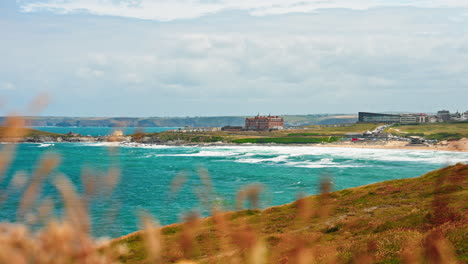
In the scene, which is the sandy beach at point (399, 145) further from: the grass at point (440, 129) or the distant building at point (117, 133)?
the distant building at point (117, 133)

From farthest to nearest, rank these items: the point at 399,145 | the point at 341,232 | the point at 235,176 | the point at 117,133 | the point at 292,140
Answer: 1. the point at 292,140
2. the point at 399,145
3. the point at 235,176
4. the point at 341,232
5. the point at 117,133

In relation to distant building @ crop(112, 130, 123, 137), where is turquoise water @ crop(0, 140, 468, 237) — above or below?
below

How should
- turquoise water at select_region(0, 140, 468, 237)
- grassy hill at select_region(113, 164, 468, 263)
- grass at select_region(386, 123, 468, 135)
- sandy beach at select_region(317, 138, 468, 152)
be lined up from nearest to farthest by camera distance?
grassy hill at select_region(113, 164, 468, 263), turquoise water at select_region(0, 140, 468, 237), sandy beach at select_region(317, 138, 468, 152), grass at select_region(386, 123, 468, 135)

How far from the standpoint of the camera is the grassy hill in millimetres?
2504

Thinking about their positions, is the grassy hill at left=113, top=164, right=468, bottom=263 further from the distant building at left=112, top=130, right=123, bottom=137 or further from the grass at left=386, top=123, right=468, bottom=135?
the grass at left=386, top=123, right=468, bottom=135

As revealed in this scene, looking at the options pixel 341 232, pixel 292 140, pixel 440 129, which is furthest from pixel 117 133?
pixel 440 129

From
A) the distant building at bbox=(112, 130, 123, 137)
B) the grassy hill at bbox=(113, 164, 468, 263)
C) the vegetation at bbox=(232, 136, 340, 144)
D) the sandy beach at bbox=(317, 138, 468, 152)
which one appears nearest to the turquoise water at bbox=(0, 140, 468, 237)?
the grassy hill at bbox=(113, 164, 468, 263)

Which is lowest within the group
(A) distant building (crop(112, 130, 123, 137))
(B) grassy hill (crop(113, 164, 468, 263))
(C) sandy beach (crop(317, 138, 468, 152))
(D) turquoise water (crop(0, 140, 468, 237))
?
(D) turquoise water (crop(0, 140, 468, 237))

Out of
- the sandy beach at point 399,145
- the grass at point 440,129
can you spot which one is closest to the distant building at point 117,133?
the sandy beach at point 399,145

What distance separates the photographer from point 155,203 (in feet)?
146

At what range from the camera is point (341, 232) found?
1866 centimetres

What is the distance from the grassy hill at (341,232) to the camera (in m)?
2.50

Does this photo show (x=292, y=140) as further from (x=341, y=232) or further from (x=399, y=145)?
(x=341, y=232)

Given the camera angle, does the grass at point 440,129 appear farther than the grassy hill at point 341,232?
Yes
